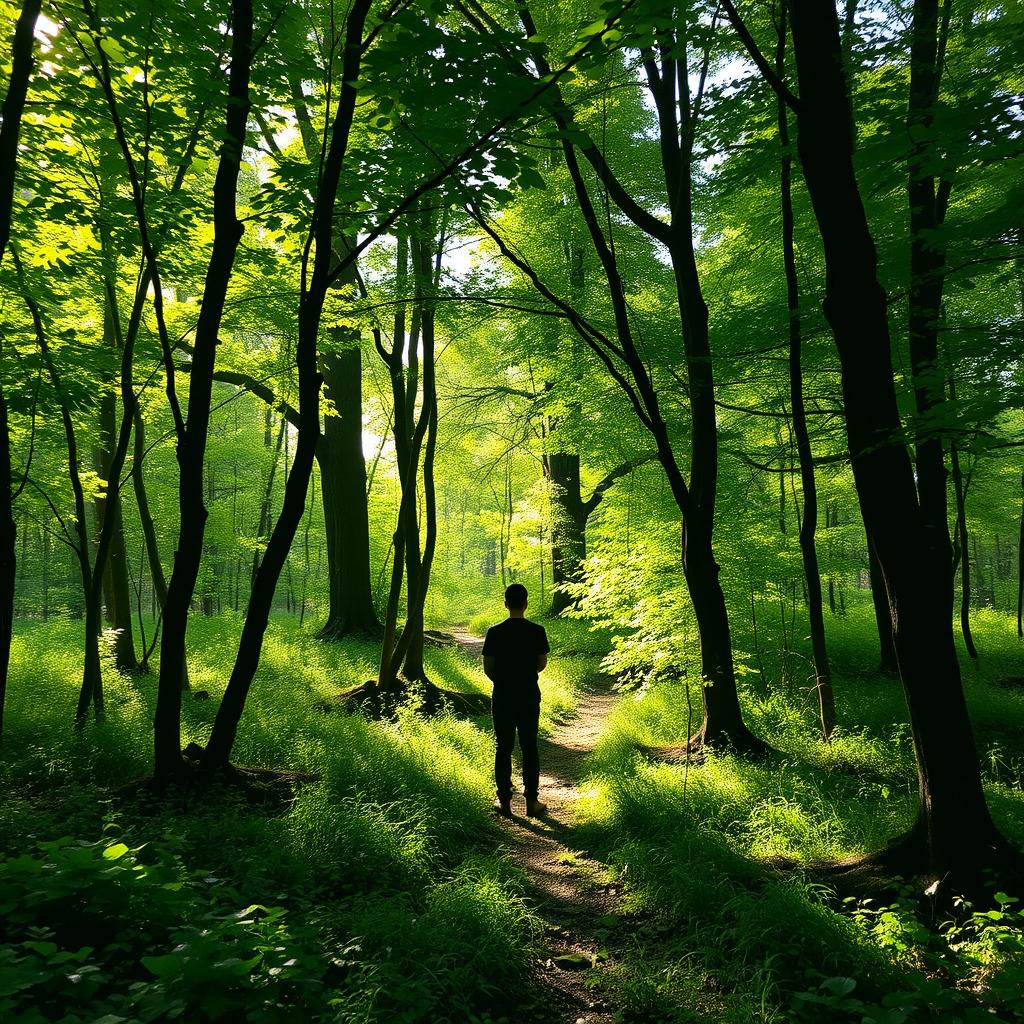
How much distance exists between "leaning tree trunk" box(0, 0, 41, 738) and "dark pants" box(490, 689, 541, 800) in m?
3.55

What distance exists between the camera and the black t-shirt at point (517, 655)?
18.1ft

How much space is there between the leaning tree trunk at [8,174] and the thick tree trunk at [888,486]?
13.7ft

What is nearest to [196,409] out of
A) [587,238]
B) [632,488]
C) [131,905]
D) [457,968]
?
[131,905]

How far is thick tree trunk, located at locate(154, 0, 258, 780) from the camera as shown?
4230 mm

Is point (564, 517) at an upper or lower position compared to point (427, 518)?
upper

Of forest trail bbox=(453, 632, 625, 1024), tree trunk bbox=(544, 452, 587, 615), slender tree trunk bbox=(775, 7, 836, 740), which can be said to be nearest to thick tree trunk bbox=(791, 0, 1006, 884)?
forest trail bbox=(453, 632, 625, 1024)

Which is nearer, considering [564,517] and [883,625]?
[883,625]

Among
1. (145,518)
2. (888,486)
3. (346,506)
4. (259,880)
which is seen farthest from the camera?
(346,506)

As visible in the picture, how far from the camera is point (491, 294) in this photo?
7707mm

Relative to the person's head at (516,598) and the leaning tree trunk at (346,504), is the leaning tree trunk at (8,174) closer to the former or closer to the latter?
the person's head at (516,598)

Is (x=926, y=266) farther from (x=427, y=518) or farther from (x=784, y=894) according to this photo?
(x=427, y=518)

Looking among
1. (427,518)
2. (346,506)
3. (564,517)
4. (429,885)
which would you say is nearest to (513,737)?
(429,885)

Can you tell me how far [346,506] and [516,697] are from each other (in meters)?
9.19

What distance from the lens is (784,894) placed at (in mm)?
3236
